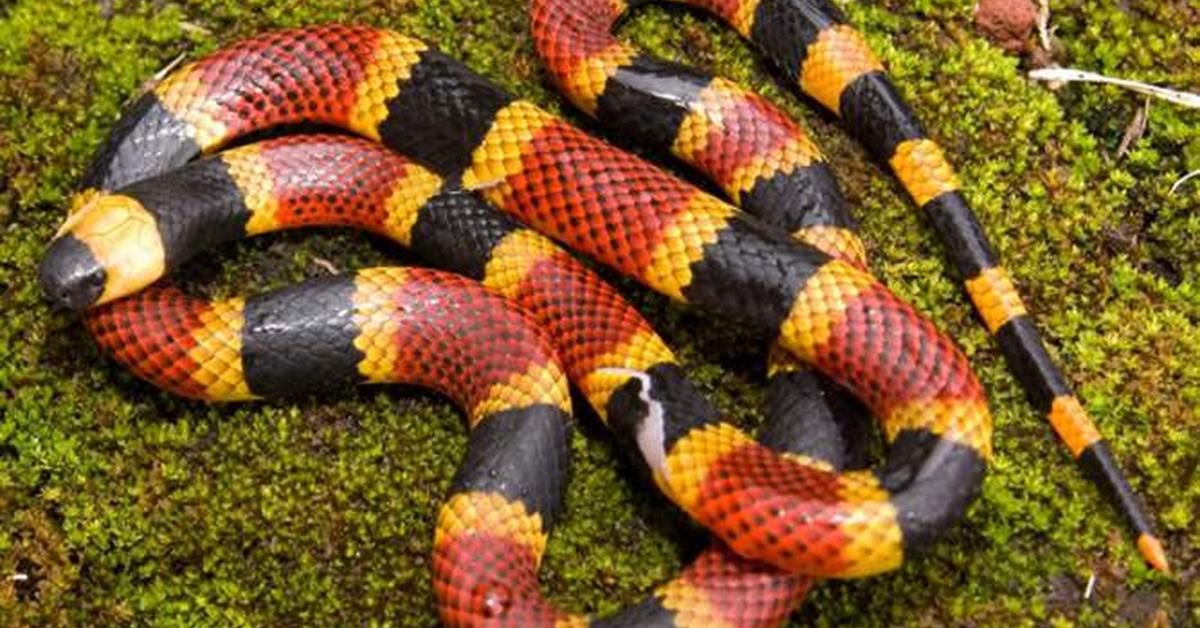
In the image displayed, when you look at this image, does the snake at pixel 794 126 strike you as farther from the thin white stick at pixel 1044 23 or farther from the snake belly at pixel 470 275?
the thin white stick at pixel 1044 23

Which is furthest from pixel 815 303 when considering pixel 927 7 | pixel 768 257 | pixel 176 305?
pixel 176 305

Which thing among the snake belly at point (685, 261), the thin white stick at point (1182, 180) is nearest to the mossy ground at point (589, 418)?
the thin white stick at point (1182, 180)

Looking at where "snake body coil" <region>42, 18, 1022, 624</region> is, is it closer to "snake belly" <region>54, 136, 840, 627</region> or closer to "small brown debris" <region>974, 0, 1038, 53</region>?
"snake belly" <region>54, 136, 840, 627</region>

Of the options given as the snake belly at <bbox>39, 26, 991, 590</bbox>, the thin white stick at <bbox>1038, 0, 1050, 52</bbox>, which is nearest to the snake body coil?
the snake belly at <bbox>39, 26, 991, 590</bbox>

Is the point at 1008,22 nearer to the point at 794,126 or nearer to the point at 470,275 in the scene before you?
the point at 794,126

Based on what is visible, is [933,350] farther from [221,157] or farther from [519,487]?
[221,157]

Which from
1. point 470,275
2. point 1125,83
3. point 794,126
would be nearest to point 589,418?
point 470,275

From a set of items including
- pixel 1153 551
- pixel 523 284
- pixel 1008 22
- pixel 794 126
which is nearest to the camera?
pixel 1153 551
